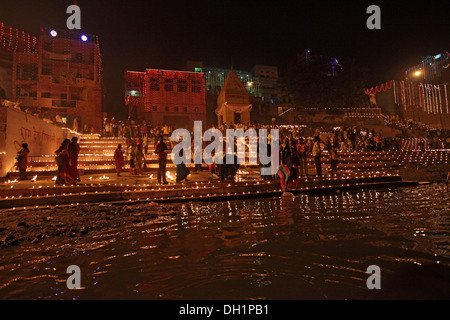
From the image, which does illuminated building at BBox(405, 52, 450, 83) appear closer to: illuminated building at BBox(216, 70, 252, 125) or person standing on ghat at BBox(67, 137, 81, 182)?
illuminated building at BBox(216, 70, 252, 125)

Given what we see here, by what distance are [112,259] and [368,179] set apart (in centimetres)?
→ 972

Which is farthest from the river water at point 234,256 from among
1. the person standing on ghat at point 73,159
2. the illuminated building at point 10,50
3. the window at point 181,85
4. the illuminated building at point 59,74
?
the illuminated building at point 10,50

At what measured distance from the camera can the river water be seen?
8.04ft

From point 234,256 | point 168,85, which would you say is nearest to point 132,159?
point 234,256

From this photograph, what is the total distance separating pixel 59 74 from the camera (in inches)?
1126

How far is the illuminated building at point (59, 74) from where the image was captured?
26844 millimetres

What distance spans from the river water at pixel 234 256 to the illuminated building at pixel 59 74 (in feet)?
86.2

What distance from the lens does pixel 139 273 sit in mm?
2818

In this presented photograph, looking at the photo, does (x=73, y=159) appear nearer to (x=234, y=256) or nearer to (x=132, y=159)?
(x=132, y=159)

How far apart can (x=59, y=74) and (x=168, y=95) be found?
11880 mm

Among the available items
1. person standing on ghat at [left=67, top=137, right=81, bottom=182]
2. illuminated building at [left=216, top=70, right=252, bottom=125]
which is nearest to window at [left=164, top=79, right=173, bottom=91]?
illuminated building at [left=216, top=70, right=252, bottom=125]

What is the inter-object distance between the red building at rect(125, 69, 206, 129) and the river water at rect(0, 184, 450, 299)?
93.1ft

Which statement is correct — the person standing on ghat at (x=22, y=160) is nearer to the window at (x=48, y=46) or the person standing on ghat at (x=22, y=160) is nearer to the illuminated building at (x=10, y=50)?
the illuminated building at (x=10, y=50)
